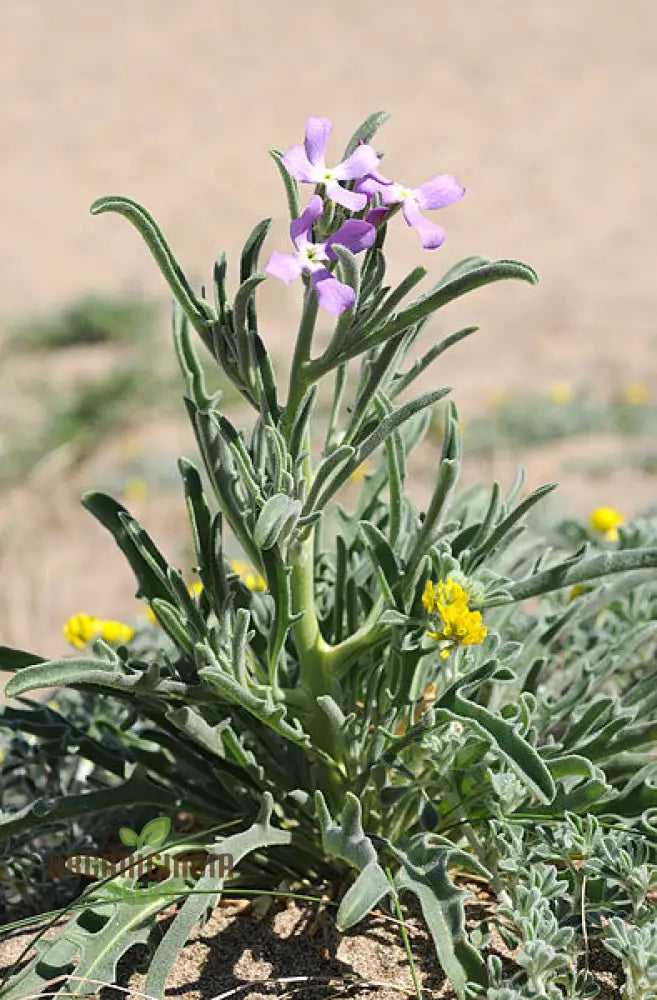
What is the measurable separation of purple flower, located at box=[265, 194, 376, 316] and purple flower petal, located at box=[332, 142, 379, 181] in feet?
0.16

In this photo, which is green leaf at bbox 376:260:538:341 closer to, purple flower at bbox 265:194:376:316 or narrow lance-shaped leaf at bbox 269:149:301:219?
purple flower at bbox 265:194:376:316

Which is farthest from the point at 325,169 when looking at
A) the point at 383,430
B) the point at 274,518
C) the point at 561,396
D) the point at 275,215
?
the point at 275,215

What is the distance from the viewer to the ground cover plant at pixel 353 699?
1.71 meters

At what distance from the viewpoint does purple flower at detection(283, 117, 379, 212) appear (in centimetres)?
166

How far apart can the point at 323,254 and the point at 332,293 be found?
0.08 m

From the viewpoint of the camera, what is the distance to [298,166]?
5.51 feet

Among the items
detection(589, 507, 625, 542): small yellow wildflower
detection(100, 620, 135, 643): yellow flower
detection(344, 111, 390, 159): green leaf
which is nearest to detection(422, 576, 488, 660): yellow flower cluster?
detection(344, 111, 390, 159): green leaf

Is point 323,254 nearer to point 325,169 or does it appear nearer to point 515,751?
point 325,169

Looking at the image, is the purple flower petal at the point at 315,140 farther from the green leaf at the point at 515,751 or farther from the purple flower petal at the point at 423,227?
the green leaf at the point at 515,751

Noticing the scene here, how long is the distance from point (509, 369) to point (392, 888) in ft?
18.0

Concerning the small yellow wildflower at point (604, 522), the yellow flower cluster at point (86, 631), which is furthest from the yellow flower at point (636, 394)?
the yellow flower cluster at point (86, 631)

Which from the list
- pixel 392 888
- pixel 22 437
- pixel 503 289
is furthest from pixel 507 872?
pixel 503 289

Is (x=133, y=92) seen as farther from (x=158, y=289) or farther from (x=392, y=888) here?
(x=392, y=888)

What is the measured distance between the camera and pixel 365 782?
201cm
